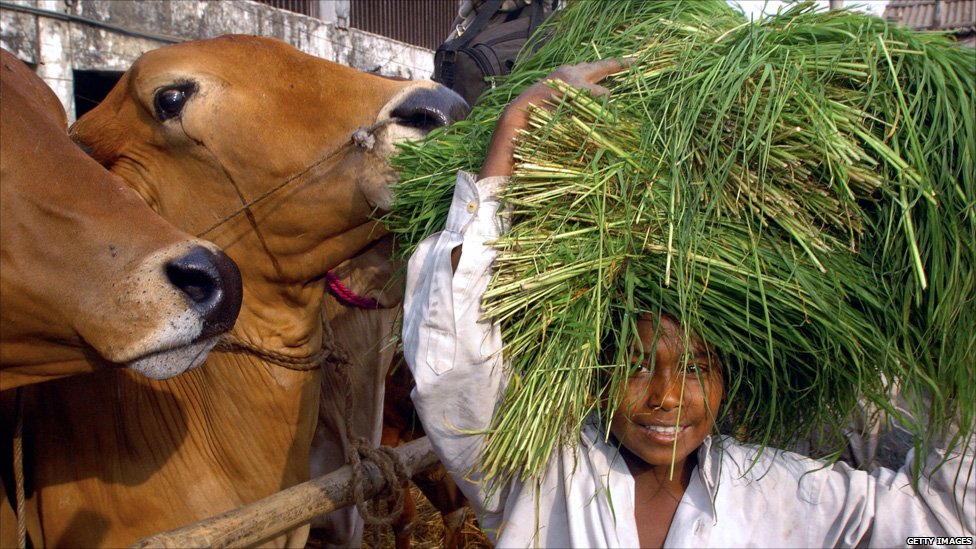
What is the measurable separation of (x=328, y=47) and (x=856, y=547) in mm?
9626

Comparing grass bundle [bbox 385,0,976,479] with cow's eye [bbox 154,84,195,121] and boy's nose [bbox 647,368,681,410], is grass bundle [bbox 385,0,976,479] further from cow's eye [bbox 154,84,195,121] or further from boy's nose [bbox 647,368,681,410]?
cow's eye [bbox 154,84,195,121]

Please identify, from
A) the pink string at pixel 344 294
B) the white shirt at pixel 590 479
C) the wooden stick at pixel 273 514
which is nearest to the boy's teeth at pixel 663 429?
the white shirt at pixel 590 479

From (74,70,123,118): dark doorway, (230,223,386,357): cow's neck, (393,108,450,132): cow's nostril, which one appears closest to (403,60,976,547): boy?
(393,108,450,132): cow's nostril

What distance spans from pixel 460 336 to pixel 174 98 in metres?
1.28

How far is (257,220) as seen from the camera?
234 cm

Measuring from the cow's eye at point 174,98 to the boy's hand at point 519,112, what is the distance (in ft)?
3.55

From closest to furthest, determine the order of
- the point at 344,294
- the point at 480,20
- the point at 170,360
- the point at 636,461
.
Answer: the point at 170,360 → the point at 636,461 → the point at 344,294 → the point at 480,20

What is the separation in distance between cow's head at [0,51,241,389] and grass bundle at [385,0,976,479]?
2.14ft

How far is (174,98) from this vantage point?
2.26m

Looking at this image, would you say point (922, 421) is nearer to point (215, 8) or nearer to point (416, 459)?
point (416, 459)

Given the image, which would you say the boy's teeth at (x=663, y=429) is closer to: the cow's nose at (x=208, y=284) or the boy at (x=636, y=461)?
the boy at (x=636, y=461)

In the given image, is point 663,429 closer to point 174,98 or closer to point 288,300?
point 288,300

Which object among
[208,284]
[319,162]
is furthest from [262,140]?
[208,284]

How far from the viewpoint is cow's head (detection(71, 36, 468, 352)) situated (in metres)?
2.24
